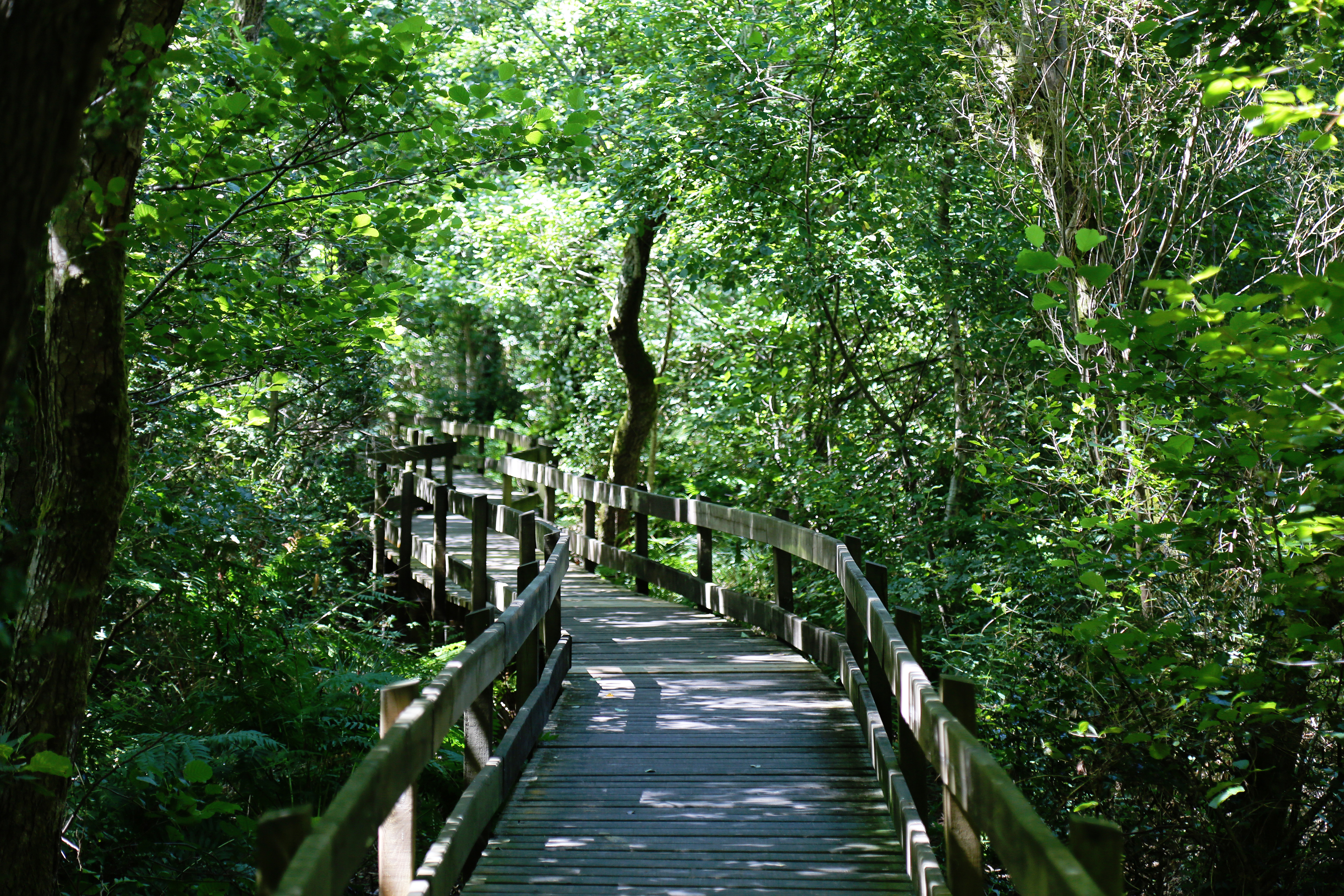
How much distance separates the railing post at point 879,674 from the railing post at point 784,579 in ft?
6.58

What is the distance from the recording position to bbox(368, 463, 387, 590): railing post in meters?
13.7

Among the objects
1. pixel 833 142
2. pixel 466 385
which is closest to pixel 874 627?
pixel 833 142

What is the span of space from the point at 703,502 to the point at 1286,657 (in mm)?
4793

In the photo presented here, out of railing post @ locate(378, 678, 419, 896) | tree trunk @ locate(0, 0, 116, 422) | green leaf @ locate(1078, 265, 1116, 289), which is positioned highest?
green leaf @ locate(1078, 265, 1116, 289)

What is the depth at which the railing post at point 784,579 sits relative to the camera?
781 cm

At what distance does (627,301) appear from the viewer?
45.5 ft

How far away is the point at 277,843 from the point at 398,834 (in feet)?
3.74

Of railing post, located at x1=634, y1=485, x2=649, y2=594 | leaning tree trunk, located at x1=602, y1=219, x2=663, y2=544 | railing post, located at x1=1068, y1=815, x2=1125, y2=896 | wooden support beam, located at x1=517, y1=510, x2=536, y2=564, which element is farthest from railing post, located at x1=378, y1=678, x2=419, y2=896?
leaning tree trunk, located at x1=602, y1=219, x2=663, y2=544

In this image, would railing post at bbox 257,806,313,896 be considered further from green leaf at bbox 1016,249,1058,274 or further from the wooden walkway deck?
green leaf at bbox 1016,249,1058,274

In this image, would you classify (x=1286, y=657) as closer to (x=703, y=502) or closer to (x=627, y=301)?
(x=703, y=502)

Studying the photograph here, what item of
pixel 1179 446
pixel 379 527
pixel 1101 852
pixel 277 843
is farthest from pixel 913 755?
pixel 379 527

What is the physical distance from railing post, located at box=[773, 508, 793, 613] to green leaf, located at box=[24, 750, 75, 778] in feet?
16.8

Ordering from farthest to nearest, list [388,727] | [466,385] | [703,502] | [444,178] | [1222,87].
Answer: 1. [466,385]
2. [703,502]
3. [444,178]
4. [1222,87]
5. [388,727]

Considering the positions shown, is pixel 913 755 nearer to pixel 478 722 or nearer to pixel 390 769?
pixel 478 722
